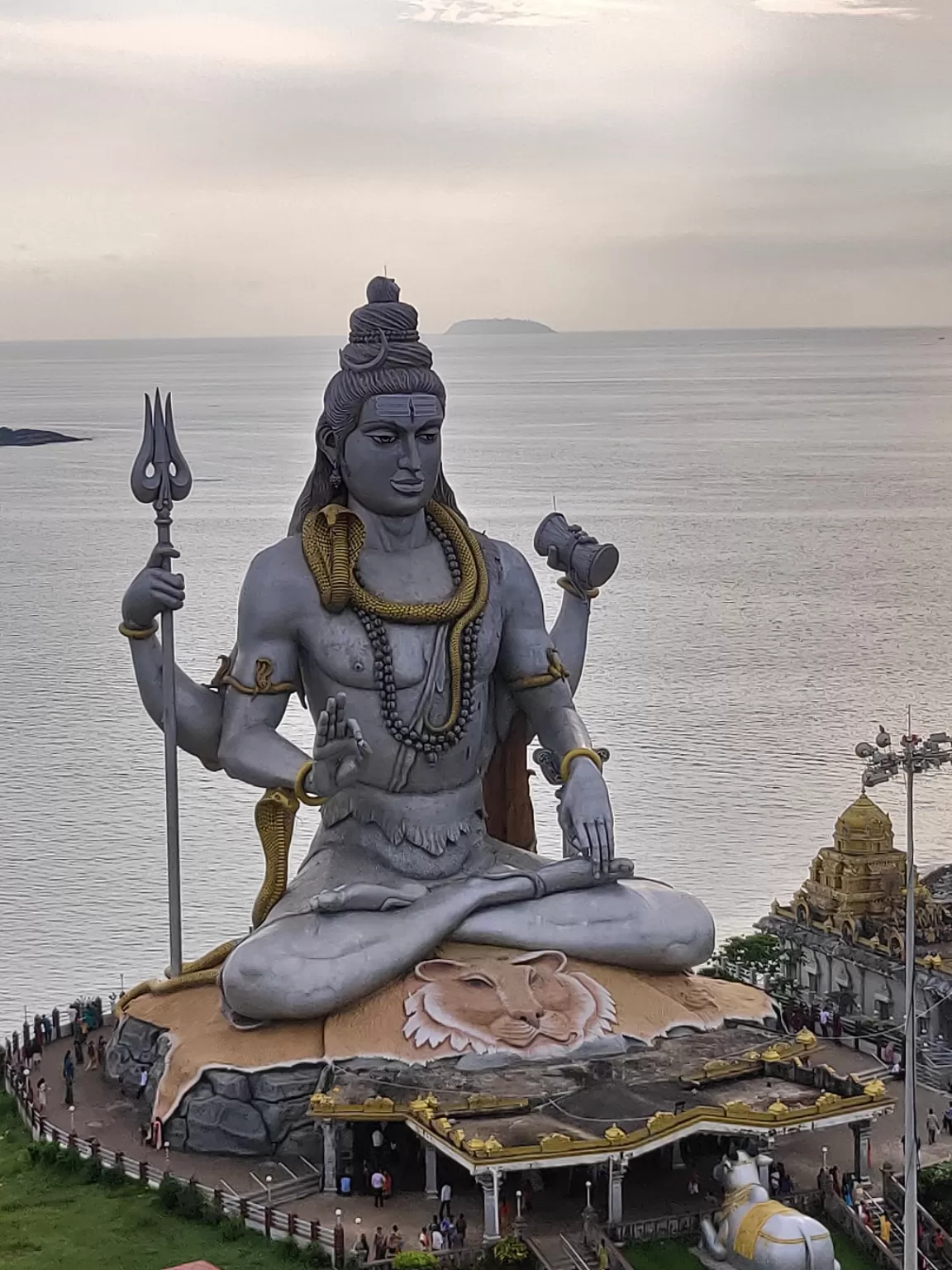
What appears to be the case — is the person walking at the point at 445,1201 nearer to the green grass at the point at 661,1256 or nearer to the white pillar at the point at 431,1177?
the white pillar at the point at 431,1177

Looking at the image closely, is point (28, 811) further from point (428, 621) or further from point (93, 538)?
point (93, 538)

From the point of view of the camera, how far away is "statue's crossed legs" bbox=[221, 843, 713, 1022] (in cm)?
1380

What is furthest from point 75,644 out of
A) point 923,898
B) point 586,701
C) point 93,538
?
point 923,898

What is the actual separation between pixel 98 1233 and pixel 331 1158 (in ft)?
4.52

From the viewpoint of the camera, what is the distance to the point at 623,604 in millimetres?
39344

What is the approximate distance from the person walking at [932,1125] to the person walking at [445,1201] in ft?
10.6

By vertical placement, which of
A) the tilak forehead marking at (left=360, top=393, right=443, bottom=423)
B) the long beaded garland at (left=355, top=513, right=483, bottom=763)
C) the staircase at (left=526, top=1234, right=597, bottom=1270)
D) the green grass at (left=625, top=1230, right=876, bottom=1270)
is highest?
the tilak forehead marking at (left=360, top=393, right=443, bottom=423)

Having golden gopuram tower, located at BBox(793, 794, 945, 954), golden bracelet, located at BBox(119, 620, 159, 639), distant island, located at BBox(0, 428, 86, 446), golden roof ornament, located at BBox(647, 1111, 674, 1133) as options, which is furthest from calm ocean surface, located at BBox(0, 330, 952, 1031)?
golden roof ornament, located at BBox(647, 1111, 674, 1133)

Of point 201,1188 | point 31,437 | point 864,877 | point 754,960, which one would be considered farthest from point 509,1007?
point 31,437

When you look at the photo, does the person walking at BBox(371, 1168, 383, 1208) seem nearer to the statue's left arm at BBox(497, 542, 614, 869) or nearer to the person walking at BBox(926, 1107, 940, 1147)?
the statue's left arm at BBox(497, 542, 614, 869)

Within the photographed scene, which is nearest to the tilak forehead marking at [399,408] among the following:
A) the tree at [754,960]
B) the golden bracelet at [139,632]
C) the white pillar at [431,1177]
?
the golden bracelet at [139,632]

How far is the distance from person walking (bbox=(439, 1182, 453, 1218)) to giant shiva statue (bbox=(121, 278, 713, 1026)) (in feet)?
5.12

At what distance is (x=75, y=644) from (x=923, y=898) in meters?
20.7

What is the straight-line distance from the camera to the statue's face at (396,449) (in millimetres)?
14445
